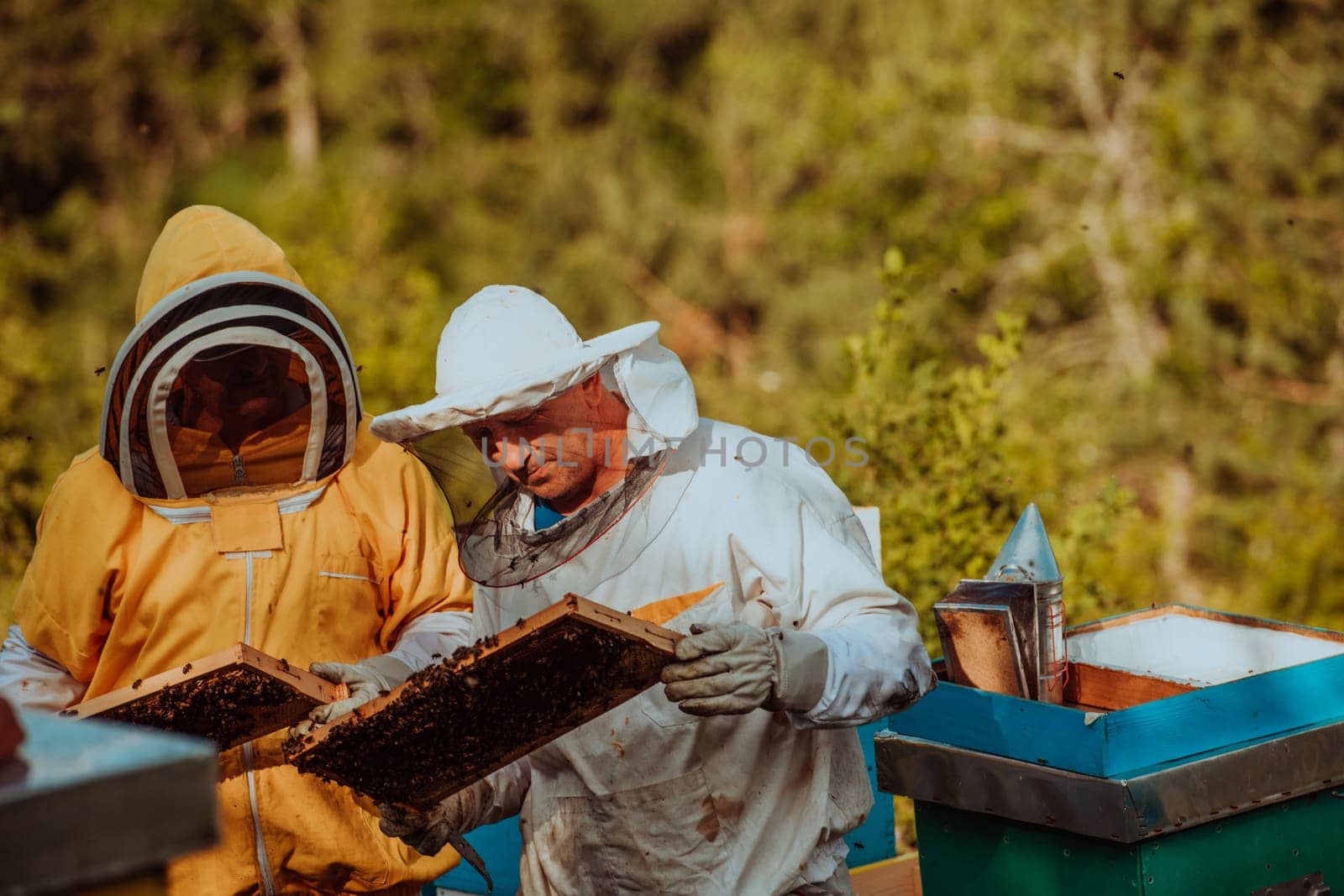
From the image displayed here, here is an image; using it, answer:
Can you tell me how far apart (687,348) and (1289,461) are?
8366 millimetres

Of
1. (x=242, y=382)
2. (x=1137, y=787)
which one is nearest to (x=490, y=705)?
(x=242, y=382)

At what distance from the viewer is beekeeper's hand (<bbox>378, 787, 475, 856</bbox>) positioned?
113 inches

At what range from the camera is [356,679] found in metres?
3.01

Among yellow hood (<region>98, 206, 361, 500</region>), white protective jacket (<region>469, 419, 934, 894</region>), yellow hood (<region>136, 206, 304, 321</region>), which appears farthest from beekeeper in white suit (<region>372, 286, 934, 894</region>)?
yellow hood (<region>136, 206, 304, 321</region>)

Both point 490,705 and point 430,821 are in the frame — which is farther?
point 430,821

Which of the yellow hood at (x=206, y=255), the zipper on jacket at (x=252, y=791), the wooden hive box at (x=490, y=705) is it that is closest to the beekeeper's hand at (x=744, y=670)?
the wooden hive box at (x=490, y=705)

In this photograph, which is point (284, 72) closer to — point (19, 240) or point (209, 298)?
point (19, 240)

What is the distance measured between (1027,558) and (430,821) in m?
1.48

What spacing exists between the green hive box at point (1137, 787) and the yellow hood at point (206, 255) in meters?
1.84

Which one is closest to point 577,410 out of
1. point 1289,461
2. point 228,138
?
point 1289,461

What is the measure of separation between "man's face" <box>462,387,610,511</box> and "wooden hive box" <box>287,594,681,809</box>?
1.26 feet

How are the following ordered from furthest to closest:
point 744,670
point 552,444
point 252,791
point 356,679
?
point 252,791, point 356,679, point 552,444, point 744,670

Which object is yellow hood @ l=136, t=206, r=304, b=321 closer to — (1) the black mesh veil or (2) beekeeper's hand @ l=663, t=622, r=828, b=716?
(1) the black mesh veil

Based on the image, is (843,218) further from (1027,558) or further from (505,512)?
(505,512)
